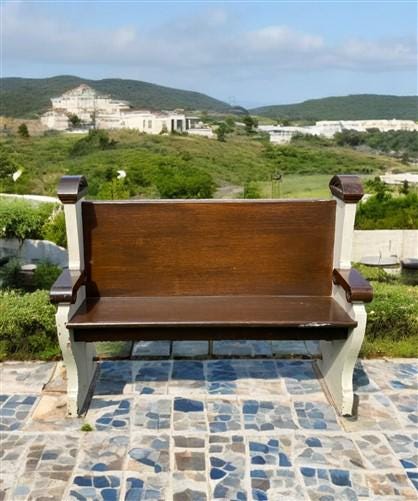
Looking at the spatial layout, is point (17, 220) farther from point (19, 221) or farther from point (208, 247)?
point (208, 247)

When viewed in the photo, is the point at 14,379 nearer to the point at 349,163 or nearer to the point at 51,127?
the point at 349,163

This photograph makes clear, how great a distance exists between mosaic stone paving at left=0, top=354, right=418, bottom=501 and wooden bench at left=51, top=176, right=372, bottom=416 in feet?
0.57

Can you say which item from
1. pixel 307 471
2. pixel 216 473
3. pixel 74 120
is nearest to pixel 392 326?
pixel 307 471

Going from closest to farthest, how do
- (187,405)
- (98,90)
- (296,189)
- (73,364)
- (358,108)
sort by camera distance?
1. (73,364)
2. (187,405)
3. (296,189)
4. (358,108)
5. (98,90)

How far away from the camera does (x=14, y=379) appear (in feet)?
10.5

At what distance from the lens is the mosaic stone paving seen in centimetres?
228

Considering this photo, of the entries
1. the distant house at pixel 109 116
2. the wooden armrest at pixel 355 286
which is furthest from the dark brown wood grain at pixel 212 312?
the distant house at pixel 109 116

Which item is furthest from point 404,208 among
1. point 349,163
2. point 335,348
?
point 349,163

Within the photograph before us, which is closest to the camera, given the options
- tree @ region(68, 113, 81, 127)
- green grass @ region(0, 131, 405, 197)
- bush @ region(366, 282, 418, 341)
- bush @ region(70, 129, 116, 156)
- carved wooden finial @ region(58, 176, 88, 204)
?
carved wooden finial @ region(58, 176, 88, 204)

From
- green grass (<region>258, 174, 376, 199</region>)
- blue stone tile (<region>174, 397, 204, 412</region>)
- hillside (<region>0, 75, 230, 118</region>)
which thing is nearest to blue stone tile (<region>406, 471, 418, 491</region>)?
blue stone tile (<region>174, 397, 204, 412</region>)

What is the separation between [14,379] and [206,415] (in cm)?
117

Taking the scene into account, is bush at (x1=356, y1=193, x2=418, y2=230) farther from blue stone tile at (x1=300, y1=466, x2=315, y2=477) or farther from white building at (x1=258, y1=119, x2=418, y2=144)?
white building at (x1=258, y1=119, x2=418, y2=144)

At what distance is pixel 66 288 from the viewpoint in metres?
2.65

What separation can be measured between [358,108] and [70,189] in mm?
84412
